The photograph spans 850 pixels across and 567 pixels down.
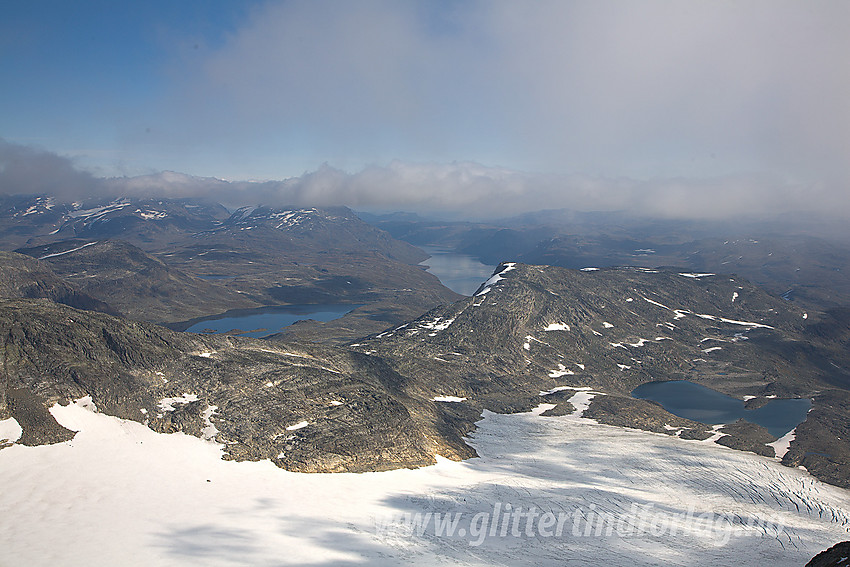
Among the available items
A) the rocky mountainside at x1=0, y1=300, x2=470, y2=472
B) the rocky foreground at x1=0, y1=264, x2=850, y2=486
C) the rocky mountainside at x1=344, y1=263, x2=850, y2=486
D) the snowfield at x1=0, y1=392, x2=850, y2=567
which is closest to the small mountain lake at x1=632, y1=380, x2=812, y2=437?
the rocky mountainside at x1=344, y1=263, x2=850, y2=486

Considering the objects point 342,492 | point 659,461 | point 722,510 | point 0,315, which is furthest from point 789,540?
point 0,315

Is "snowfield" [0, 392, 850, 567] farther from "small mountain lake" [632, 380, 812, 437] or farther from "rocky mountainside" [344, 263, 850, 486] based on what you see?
"small mountain lake" [632, 380, 812, 437]

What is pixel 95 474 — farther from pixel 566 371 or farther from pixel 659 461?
pixel 566 371

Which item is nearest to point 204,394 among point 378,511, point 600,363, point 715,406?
point 378,511

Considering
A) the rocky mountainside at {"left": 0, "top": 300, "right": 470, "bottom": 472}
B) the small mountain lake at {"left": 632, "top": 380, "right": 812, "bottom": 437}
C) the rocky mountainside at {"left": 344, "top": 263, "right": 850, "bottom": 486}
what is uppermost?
the rocky mountainside at {"left": 0, "top": 300, "right": 470, "bottom": 472}

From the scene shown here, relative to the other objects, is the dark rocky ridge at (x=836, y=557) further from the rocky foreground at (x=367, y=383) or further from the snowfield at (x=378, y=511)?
the rocky foreground at (x=367, y=383)

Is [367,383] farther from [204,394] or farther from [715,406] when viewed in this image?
[715,406]

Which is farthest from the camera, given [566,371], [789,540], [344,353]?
[566,371]

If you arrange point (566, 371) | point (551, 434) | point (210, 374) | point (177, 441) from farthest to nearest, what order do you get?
point (566, 371), point (551, 434), point (210, 374), point (177, 441)
